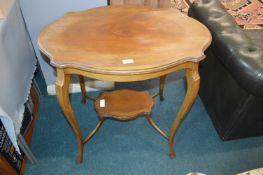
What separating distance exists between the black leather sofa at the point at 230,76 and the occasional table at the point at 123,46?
0.57ft

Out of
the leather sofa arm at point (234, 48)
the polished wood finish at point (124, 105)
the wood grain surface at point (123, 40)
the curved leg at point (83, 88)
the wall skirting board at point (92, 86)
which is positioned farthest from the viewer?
the wall skirting board at point (92, 86)

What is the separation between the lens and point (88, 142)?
155 cm

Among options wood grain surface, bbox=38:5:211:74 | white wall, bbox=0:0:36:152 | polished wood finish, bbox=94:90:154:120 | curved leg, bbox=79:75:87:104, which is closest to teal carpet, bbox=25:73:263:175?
curved leg, bbox=79:75:87:104

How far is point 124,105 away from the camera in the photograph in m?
1.44

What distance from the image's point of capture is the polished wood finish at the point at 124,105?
138cm

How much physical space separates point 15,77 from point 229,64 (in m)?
1.17

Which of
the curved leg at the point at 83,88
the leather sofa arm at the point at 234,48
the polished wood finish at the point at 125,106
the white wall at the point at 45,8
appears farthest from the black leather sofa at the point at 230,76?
the curved leg at the point at 83,88

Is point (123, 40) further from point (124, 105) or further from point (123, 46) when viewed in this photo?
point (124, 105)

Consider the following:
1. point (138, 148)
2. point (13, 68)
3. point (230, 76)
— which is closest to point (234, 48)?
point (230, 76)

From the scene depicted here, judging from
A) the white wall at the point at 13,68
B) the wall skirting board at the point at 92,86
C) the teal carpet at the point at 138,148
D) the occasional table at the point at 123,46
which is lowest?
the teal carpet at the point at 138,148

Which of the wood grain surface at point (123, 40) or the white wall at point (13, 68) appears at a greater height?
the wood grain surface at point (123, 40)

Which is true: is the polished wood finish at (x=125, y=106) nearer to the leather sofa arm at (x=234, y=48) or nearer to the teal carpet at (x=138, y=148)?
the teal carpet at (x=138, y=148)

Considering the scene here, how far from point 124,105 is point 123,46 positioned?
1.64ft

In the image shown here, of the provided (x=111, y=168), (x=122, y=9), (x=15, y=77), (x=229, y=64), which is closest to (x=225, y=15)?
(x=229, y=64)
